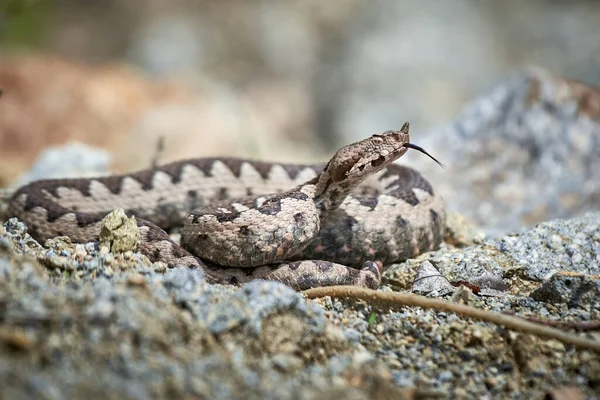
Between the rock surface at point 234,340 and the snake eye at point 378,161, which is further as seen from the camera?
the snake eye at point 378,161

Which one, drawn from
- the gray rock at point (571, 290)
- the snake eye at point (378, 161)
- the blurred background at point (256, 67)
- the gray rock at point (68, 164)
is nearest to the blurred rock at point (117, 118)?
the blurred background at point (256, 67)

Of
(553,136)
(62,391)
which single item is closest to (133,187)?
(62,391)

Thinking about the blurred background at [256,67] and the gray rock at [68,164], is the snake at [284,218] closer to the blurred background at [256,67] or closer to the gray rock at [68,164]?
the gray rock at [68,164]

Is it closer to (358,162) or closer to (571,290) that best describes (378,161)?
(358,162)

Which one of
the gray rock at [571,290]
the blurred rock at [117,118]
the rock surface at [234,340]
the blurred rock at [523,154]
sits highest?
the blurred rock at [117,118]

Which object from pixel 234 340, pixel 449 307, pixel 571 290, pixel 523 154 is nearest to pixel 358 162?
pixel 449 307

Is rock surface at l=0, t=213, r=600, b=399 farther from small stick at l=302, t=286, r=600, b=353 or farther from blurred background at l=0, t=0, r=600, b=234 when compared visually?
blurred background at l=0, t=0, r=600, b=234

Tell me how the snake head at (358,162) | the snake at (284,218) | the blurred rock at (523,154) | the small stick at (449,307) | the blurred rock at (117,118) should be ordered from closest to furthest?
the small stick at (449,307)
the snake at (284,218)
the snake head at (358,162)
the blurred rock at (523,154)
the blurred rock at (117,118)
